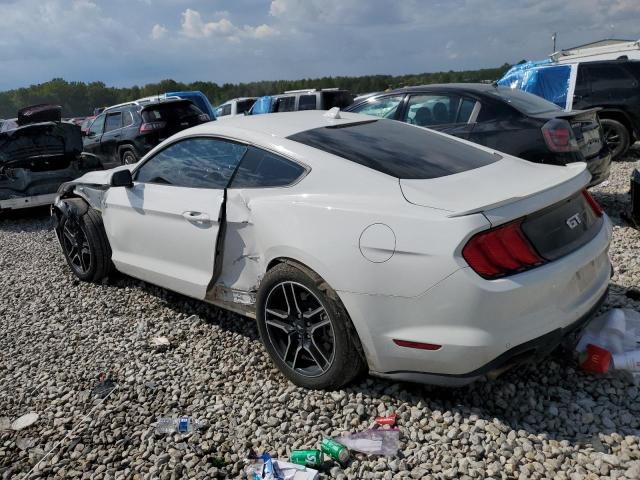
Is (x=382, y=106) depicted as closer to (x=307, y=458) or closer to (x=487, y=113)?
(x=487, y=113)

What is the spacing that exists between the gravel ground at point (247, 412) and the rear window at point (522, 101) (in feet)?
8.48

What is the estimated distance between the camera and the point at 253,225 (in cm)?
319

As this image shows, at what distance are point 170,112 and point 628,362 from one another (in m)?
10.8

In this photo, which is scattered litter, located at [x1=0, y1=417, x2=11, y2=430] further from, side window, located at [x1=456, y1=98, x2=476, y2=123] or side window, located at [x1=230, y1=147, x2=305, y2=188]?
side window, located at [x1=456, y1=98, x2=476, y2=123]

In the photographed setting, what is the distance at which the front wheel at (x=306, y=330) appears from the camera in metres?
2.79

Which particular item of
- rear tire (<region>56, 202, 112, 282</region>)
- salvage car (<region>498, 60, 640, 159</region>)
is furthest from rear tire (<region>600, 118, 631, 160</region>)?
rear tire (<region>56, 202, 112, 282</region>)

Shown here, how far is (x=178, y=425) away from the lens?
→ 294 centimetres

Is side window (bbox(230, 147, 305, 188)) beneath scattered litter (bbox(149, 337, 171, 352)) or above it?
above

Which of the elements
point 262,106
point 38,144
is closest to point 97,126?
point 38,144

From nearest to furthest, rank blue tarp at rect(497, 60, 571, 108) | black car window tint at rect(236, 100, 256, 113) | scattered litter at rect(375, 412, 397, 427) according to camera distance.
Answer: scattered litter at rect(375, 412, 397, 427) → blue tarp at rect(497, 60, 571, 108) → black car window tint at rect(236, 100, 256, 113)

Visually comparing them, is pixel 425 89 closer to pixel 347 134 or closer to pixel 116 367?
pixel 347 134

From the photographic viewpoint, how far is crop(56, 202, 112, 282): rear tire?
4871 mm

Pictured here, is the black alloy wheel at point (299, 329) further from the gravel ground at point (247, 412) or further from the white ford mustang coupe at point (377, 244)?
the gravel ground at point (247, 412)

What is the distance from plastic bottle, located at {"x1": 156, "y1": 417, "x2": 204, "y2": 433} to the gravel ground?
60 mm
